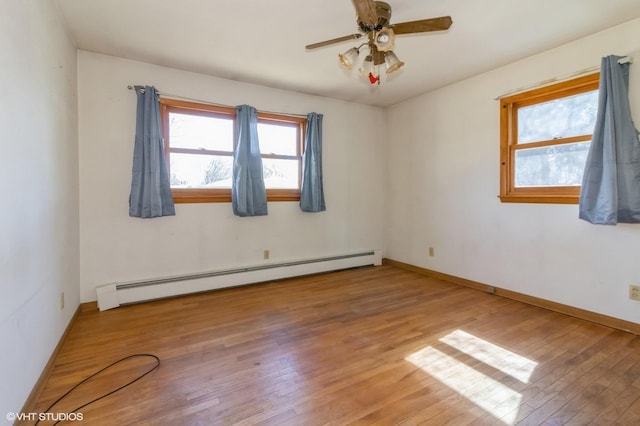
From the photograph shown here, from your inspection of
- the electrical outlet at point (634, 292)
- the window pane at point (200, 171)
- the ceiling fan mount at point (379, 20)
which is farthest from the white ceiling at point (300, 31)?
the electrical outlet at point (634, 292)

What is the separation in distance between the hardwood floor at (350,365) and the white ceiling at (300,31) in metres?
2.54

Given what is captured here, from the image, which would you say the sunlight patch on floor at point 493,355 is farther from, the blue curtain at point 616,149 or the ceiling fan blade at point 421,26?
the ceiling fan blade at point 421,26

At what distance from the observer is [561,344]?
216 cm

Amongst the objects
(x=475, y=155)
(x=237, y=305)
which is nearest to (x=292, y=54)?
(x=475, y=155)

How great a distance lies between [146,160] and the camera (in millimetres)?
2961

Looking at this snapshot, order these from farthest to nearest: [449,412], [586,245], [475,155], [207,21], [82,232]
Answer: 1. [475,155]
2. [82,232]
3. [586,245]
4. [207,21]
5. [449,412]

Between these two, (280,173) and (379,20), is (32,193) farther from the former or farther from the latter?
(280,173)

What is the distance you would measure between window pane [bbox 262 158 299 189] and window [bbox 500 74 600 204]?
254 cm

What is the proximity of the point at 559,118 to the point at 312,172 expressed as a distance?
2713 mm

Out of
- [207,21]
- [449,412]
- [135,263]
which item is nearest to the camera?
[449,412]

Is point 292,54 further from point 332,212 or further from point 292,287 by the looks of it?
point 292,287

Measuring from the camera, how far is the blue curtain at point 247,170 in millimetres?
3430

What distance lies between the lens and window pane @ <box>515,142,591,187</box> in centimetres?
268

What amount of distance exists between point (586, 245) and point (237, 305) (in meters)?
3.36
